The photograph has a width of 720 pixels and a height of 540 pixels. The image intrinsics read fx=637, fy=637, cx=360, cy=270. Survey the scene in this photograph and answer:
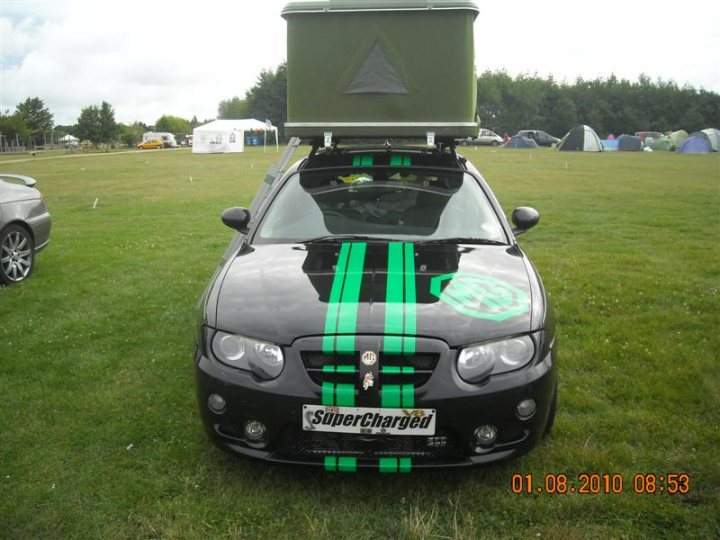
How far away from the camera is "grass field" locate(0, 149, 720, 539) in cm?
276

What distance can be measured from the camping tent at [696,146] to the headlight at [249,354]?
44831 millimetres

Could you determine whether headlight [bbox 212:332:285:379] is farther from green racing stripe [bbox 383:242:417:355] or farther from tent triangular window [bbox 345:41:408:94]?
tent triangular window [bbox 345:41:408:94]

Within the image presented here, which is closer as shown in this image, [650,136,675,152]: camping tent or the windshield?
the windshield

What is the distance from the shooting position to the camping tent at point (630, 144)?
48.7 meters

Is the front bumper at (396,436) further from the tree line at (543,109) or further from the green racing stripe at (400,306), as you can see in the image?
the tree line at (543,109)

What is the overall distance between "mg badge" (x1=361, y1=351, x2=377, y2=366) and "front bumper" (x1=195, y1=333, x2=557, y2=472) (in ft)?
0.10

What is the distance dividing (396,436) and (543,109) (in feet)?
263

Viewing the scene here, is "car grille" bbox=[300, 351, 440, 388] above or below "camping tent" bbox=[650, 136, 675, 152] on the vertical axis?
below

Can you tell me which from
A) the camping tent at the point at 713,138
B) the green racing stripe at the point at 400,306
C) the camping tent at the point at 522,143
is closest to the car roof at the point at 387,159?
the green racing stripe at the point at 400,306

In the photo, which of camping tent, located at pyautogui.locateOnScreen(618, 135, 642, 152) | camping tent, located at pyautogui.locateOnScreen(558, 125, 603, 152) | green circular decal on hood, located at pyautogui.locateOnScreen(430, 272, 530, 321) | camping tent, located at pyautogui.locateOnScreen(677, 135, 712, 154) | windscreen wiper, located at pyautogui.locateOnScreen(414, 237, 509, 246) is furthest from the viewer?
camping tent, located at pyautogui.locateOnScreen(618, 135, 642, 152)

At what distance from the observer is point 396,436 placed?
272 centimetres

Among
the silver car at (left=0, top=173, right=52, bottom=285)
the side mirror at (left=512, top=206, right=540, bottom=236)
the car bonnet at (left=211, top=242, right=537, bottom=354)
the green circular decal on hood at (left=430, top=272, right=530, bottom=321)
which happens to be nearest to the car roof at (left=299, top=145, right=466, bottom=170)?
the side mirror at (left=512, top=206, right=540, bottom=236)

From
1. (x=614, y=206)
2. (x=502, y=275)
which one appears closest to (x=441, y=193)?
(x=502, y=275)
